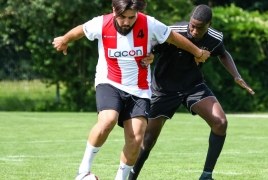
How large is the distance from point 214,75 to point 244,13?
9.96 feet

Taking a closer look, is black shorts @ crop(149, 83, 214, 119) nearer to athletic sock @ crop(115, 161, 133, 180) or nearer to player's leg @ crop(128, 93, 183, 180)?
player's leg @ crop(128, 93, 183, 180)

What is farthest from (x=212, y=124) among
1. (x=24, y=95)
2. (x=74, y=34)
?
(x=24, y=95)

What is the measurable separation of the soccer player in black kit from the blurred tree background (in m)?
13.9

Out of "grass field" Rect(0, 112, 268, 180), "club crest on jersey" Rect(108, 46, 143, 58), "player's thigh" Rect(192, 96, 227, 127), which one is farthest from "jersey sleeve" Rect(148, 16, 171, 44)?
"grass field" Rect(0, 112, 268, 180)

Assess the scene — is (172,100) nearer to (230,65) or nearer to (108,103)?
(230,65)

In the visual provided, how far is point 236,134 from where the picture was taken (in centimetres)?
1457

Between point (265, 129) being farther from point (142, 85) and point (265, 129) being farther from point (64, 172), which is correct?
point (142, 85)

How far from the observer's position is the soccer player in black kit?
7758mm

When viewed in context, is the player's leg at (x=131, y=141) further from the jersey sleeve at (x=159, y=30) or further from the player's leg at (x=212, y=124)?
the player's leg at (x=212, y=124)

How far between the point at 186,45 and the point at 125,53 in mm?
704

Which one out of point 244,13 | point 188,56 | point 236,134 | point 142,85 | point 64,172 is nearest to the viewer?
point 142,85

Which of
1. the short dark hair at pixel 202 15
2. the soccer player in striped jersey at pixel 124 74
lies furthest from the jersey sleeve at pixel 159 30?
the short dark hair at pixel 202 15

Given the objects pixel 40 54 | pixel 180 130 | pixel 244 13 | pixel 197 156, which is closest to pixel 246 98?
pixel 244 13

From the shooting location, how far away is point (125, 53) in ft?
22.0
